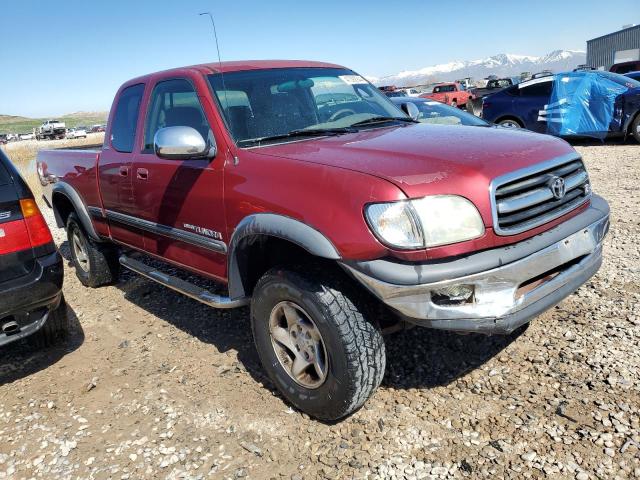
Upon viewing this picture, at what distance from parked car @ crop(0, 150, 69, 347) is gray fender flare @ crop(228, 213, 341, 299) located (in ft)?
4.21

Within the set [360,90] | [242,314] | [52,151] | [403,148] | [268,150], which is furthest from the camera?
[52,151]

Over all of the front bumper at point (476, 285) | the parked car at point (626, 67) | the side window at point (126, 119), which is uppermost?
the side window at point (126, 119)

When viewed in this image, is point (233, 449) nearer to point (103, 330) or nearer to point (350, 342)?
point (350, 342)

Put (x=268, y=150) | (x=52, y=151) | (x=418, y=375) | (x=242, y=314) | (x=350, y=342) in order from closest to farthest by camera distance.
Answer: (x=350, y=342) → (x=268, y=150) → (x=418, y=375) → (x=242, y=314) → (x=52, y=151)

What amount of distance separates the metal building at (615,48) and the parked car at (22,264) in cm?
5412

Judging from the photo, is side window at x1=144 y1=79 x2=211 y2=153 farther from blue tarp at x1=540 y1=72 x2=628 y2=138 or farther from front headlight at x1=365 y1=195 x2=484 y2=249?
blue tarp at x1=540 y1=72 x2=628 y2=138

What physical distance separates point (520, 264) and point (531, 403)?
Result: 2.96 ft

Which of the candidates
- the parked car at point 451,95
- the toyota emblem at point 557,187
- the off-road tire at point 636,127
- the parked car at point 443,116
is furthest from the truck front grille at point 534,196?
the parked car at point 451,95

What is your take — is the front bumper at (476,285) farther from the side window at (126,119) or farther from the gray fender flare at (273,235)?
the side window at (126,119)

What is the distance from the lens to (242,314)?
4.30 m

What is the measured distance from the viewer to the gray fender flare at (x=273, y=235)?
2387 mm

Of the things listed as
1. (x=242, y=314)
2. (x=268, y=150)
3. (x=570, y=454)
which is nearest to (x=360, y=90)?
(x=268, y=150)

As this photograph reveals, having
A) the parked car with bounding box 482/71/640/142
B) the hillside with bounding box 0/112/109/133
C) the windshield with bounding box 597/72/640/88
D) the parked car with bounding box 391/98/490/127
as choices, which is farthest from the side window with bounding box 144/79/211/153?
the hillside with bounding box 0/112/109/133

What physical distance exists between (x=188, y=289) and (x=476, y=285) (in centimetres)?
199
